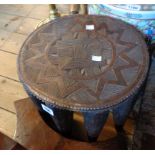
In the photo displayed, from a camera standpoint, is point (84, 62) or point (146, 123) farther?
point (146, 123)

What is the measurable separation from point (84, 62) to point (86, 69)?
0.03m

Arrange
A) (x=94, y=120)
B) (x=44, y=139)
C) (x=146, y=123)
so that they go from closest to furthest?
(x=94, y=120) < (x=44, y=139) < (x=146, y=123)

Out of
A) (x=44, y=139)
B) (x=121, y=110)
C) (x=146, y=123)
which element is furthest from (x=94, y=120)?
(x=146, y=123)

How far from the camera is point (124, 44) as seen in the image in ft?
2.68

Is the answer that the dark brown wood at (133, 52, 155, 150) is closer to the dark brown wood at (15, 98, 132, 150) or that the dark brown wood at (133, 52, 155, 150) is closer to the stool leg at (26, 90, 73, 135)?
the dark brown wood at (15, 98, 132, 150)

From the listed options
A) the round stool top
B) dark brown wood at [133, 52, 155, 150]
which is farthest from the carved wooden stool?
dark brown wood at [133, 52, 155, 150]

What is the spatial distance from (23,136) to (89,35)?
17.3 inches

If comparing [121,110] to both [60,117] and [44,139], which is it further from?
[44,139]

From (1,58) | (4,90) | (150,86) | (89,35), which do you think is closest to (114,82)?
(89,35)

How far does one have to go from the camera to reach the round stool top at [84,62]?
688 millimetres

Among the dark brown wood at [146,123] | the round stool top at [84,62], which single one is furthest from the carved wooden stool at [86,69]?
the dark brown wood at [146,123]

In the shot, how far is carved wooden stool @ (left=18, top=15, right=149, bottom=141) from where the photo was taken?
687 millimetres

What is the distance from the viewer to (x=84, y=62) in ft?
2.53

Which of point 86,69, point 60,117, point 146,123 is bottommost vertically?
point 146,123
